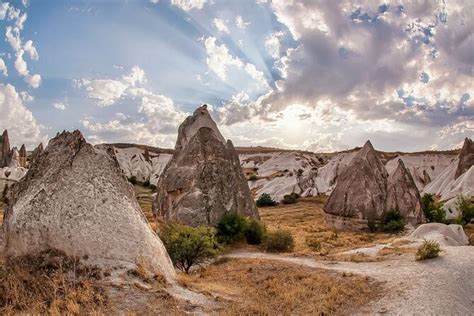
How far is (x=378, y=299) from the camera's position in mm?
9664

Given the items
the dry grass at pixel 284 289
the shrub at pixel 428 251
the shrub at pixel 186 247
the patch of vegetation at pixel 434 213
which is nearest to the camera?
the dry grass at pixel 284 289

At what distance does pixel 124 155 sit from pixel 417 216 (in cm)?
6913

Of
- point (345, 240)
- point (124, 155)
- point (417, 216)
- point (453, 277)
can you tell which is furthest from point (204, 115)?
point (124, 155)

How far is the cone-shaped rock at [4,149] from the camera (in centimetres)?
7260

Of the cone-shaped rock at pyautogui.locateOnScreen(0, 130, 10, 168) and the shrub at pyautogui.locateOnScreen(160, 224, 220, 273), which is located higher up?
the cone-shaped rock at pyautogui.locateOnScreen(0, 130, 10, 168)

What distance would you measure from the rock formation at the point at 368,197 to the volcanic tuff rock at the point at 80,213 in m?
20.0

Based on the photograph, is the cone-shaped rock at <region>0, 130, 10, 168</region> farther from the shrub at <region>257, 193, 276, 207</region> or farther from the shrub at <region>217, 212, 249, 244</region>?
the shrub at <region>217, 212, 249, 244</region>

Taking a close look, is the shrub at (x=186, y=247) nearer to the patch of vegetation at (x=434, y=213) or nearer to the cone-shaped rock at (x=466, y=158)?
the patch of vegetation at (x=434, y=213)

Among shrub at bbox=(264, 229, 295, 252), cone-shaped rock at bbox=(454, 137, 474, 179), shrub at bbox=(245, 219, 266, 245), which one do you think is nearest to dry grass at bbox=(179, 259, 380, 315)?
shrub at bbox=(264, 229, 295, 252)

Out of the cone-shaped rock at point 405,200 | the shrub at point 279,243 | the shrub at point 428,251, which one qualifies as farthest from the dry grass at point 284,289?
the cone-shaped rock at point 405,200

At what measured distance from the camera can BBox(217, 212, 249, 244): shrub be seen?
19.0 metres

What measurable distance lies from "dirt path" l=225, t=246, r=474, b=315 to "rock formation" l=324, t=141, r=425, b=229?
14.0 m

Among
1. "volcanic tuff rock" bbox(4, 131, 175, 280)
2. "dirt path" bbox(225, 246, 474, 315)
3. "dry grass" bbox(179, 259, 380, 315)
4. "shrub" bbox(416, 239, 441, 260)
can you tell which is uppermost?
"volcanic tuff rock" bbox(4, 131, 175, 280)

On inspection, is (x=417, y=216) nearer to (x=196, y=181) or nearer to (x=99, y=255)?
(x=196, y=181)
